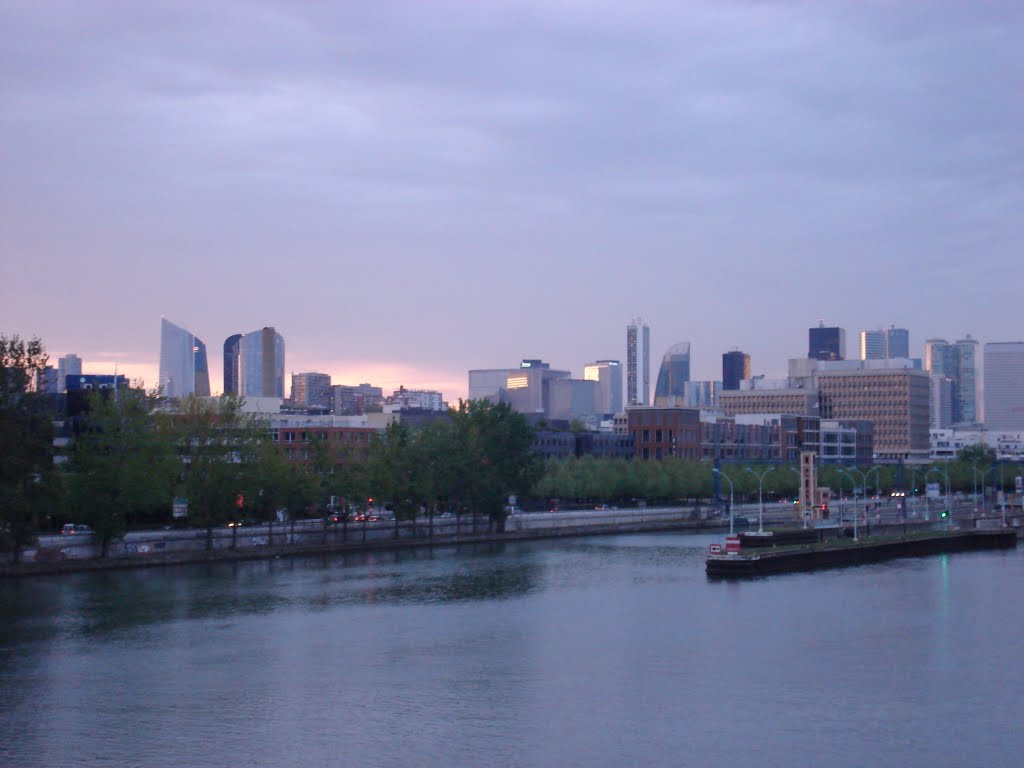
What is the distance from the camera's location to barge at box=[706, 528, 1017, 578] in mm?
78750

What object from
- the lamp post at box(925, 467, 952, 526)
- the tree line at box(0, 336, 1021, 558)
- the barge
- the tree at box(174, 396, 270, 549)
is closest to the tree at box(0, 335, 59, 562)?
the tree line at box(0, 336, 1021, 558)

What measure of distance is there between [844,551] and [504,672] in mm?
51398

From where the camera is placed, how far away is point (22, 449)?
68.1 metres

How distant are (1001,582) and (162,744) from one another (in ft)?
179

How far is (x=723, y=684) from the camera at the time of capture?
1690 inches

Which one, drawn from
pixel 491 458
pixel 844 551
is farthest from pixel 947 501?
pixel 844 551

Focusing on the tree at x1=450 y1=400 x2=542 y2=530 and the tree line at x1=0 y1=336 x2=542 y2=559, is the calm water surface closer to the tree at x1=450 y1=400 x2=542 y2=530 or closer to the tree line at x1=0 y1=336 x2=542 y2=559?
the tree line at x1=0 y1=336 x2=542 y2=559

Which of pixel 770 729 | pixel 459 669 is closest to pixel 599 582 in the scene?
pixel 459 669

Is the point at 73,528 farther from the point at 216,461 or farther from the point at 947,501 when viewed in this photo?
the point at 947,501

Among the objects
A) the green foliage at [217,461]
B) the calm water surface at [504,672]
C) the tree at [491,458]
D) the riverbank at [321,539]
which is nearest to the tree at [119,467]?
the green foliage at [217,461]

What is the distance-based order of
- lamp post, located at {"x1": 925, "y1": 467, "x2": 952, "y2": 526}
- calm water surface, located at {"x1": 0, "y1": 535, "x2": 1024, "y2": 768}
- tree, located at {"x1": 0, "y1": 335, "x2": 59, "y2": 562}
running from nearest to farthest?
calm water surface, located at {"x1": 0, "y1": 535, "x2": 1024, "y2": 768}
tree, located at {"x1": 0, "y1": 335, "x2": 59, "y2": 562}
lamp post, located at {"x1": 925, "y1": 467, "x2": 952, "y2": 526}

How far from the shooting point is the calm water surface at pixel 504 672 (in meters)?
35.4

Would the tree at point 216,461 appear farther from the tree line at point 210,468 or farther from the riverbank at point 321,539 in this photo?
the riverbank at point 321,539

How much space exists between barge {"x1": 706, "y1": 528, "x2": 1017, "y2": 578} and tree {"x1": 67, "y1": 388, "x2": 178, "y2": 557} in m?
32.5
